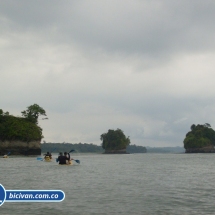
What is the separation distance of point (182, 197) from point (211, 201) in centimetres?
208

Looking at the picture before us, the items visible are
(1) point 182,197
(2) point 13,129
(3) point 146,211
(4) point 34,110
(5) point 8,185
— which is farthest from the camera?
(4) point 34,110

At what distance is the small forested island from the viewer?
111562 mm

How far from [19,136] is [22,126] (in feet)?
14.4

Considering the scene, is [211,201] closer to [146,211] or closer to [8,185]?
[146,211]

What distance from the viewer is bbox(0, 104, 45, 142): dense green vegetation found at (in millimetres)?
111981

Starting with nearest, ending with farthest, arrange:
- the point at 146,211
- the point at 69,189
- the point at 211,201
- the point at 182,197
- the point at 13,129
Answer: the point at 146,211, the point at 211,201, the point at 182,197, the point at 69,189, the point at 13,129

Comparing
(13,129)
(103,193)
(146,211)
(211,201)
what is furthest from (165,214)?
(13,129)

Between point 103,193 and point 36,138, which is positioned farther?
point 36,138

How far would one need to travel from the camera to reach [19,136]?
4429 inches

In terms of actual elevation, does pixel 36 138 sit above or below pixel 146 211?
above

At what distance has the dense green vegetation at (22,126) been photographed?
11198 centimetres

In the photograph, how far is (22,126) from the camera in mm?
115500

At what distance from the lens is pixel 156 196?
2156cm

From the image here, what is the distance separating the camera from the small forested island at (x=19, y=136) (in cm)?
11156
